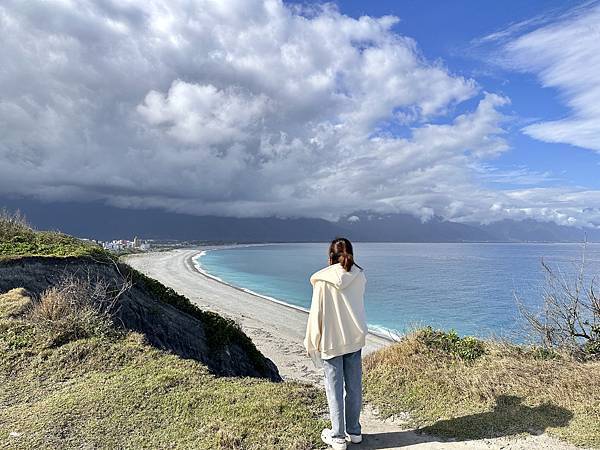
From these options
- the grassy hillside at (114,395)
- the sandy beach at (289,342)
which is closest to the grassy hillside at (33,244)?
the grassy hillside at (114,395)

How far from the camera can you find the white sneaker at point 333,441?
5034 mm

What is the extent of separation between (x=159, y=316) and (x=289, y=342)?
54.9ft

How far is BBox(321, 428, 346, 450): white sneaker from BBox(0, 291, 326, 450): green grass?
13 cm

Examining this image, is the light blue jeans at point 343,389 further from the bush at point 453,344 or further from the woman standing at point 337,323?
the bush at point 453,344

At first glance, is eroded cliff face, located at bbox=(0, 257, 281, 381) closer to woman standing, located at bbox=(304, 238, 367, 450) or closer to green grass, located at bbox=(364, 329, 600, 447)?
green grass, located at bbox=(364, 329, 600, 447)

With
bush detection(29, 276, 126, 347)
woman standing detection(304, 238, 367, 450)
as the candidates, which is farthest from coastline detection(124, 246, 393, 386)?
woman standing detection(304, 238, 367, 450)

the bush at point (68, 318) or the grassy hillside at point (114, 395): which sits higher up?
the bush at point (68, 318)

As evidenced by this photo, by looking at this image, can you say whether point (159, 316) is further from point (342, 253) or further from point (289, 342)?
point (289, 342)

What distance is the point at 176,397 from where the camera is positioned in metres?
6.41

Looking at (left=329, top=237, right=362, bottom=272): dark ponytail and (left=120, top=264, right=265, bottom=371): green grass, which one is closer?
(left=329, top=237, right=362, bottom=272): dark ponytail

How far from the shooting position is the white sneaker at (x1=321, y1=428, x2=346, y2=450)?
16.5 feet

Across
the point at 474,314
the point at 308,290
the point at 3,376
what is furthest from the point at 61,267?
the point at 308,290

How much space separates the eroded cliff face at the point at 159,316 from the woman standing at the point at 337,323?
19.9 ft

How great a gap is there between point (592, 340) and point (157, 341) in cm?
952
